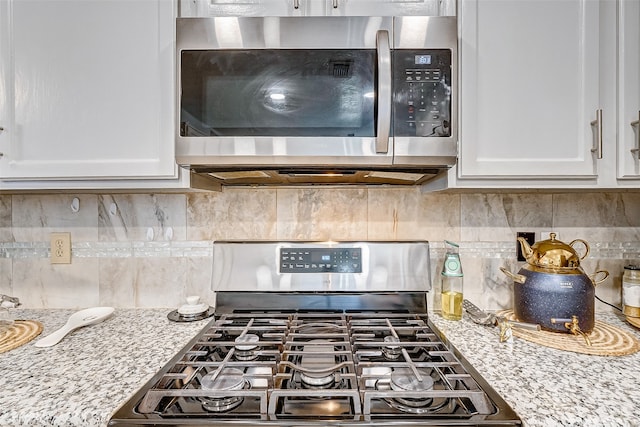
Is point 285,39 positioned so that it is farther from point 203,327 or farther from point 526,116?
point 203,327

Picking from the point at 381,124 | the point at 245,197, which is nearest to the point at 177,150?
the point at 245,197

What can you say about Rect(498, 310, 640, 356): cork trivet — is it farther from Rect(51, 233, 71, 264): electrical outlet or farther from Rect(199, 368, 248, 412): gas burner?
Rect(51, 233, 71, 264): electrical outlet

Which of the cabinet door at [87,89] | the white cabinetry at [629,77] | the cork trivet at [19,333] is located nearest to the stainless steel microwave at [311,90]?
the cabinet door at [87,89]

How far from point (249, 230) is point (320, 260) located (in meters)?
0.29

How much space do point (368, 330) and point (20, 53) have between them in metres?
1.26

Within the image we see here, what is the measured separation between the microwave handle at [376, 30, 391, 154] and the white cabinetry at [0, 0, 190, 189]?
564 mm

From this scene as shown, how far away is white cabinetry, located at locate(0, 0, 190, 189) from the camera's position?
98cm

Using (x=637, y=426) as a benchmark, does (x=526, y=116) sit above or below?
above

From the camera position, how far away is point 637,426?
63cm

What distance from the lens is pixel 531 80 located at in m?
0.97

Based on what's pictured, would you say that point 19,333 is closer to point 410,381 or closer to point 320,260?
point 320,260

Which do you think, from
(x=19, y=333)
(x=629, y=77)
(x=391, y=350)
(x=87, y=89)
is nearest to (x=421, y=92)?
(x=629, y=77)

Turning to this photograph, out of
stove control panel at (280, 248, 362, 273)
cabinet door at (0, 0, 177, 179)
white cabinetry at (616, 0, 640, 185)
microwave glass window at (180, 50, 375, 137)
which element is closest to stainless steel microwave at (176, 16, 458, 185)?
microwave glass window at (180, 50, 375, 137)

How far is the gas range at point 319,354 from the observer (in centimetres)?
67
